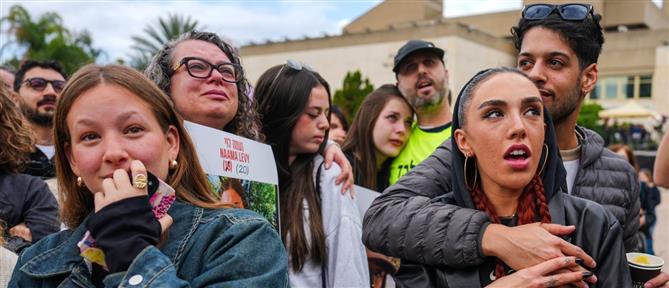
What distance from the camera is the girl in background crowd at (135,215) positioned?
5.22ft

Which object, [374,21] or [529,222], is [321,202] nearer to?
[529,222]

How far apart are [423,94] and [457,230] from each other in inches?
96.4

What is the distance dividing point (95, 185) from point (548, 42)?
191 cm

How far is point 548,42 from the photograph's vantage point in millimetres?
2609

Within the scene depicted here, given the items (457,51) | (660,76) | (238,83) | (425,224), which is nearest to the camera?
(425,224)

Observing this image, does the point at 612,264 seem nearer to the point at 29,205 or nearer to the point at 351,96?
the point at 29,205

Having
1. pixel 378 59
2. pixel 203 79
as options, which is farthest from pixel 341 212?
pixel 378 59

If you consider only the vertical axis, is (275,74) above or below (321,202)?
above

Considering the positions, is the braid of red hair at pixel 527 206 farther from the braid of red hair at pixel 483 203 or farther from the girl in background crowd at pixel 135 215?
the girl in background crowd at pixel 135 215

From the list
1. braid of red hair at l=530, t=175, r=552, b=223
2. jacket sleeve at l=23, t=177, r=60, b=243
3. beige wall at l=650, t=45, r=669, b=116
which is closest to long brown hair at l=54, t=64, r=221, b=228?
braid of red hair at l=530, t=175, r=552, b=223

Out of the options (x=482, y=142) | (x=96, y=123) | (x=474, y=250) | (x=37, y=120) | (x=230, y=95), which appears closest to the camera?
(x=96, y=123)

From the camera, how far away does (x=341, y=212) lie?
3.33 m

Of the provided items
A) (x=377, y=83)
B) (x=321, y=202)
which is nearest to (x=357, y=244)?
(x=321, y=202)

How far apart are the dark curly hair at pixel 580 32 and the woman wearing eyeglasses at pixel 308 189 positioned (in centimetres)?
133
